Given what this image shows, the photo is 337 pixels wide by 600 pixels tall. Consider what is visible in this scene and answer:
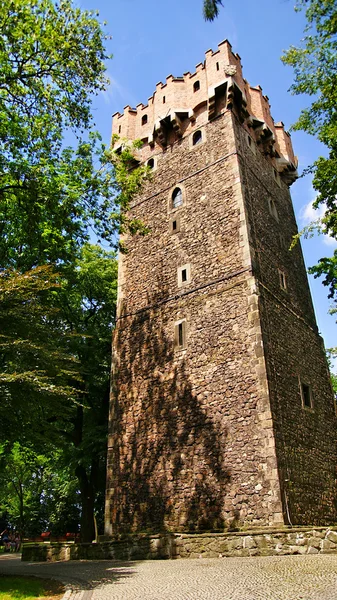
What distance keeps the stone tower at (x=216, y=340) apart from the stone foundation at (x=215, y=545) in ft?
3.69

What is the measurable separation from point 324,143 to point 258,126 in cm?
620

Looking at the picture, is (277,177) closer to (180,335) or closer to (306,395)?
(180,335)

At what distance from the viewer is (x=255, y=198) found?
50.1 feet

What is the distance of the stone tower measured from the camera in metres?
10.9

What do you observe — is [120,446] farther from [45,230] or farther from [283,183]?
[283,183]

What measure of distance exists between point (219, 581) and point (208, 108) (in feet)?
48.8

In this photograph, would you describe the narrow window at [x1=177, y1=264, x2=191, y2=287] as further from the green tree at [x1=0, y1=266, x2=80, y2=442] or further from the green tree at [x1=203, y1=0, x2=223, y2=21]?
the green tree at [x1=203, y1=0, x2=223, y2=21]

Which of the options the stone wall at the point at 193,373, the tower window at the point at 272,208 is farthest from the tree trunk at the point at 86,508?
the tower window at the point at 272,208

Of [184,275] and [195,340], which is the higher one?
[184,275]

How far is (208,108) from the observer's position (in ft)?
53.5

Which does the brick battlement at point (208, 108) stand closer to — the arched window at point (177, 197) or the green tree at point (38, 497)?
the arched window at point (177, 197)

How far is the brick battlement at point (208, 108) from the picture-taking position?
16.2 metres

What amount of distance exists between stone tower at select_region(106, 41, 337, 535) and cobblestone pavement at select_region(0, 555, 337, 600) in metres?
2.89

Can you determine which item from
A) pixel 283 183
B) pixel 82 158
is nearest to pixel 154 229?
pixel 82 158
